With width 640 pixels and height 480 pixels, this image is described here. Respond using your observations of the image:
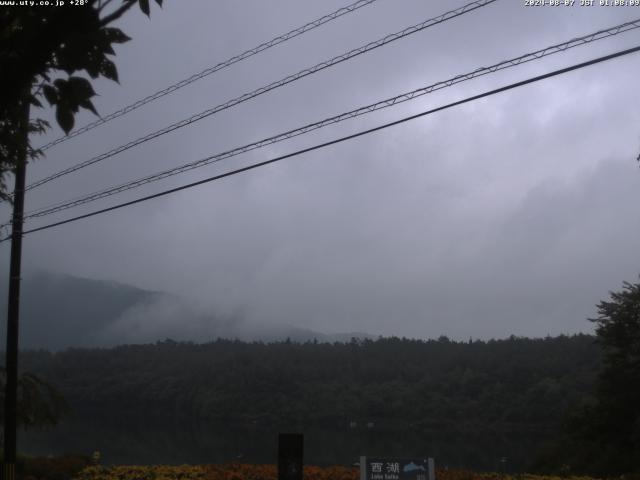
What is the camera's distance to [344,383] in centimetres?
7625

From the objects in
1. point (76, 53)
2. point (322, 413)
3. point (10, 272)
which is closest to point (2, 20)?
point (76, 53)

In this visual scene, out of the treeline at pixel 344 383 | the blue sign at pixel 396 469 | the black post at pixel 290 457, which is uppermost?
the black post at pixel 290 457

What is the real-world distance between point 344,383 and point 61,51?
7436 centimetres

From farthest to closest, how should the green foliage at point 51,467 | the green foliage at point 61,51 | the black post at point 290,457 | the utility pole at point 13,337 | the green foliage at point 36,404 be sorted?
the green foliage at point 36,404, the green foliage at point 51,467, the utility pole at point 13,337, the black post at point 290,457, the green foliage at point 61,51

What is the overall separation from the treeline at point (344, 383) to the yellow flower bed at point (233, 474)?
37.5 m

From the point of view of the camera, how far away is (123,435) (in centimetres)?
4012

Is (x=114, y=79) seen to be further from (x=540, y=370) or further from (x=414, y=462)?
(x=540, y=370)

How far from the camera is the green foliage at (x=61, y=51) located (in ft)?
10.1

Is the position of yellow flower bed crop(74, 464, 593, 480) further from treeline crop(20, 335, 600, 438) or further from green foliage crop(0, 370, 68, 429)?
treeline crop(20, 335, 600, 438)

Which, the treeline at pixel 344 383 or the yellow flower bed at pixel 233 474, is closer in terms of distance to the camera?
the yellow flower bed at pixel 233 474

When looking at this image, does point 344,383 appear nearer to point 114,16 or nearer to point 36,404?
point 36,404

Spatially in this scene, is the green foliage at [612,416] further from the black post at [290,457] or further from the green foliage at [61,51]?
the green foliage at [61,51]

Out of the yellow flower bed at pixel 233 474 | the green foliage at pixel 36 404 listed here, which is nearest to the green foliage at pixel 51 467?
the yellow flower bed at pixel 233 474

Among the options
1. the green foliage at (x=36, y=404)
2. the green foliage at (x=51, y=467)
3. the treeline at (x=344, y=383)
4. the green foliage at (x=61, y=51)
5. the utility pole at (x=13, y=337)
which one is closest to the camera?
the green foliage at (x=61, y=51)
